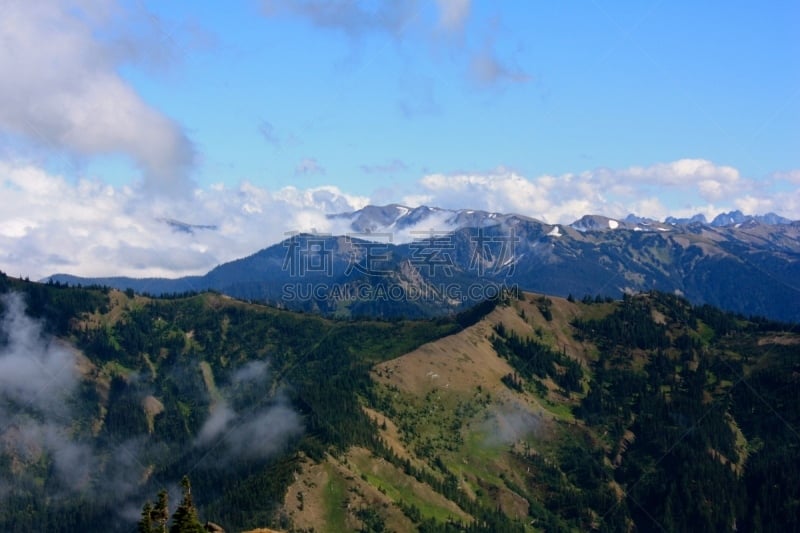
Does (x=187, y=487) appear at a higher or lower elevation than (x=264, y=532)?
higher

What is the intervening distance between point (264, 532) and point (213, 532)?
8274 millimetres

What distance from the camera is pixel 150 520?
10100cm

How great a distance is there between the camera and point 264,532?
123m

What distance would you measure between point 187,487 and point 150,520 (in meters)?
8.84

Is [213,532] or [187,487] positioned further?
[213,532]

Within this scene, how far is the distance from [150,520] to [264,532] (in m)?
26.2

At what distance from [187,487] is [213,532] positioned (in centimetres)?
2542

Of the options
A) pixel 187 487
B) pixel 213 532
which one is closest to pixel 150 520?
pixel 187 487

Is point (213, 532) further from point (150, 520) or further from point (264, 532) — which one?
point (150, 520)

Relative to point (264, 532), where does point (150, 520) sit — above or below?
above

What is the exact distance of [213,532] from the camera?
11881 centimetres

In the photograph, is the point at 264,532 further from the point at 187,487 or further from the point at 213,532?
the point at 187,487

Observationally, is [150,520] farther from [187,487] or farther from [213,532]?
[213,532]

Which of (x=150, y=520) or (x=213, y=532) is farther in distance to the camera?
(x=213, y=532)
